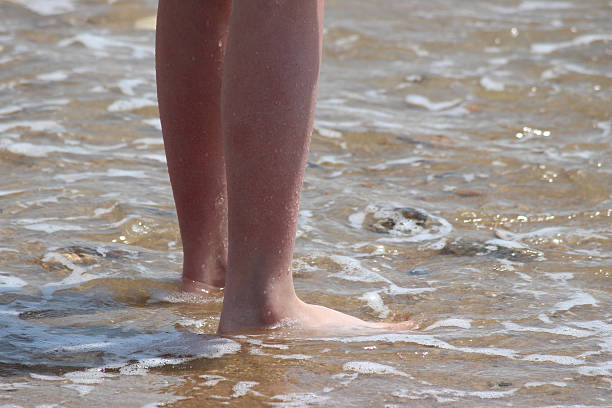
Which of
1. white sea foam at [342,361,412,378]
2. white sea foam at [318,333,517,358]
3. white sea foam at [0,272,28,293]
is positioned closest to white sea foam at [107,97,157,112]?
white sea foam at [0,272,28,293]

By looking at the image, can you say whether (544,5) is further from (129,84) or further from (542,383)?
(542,383)

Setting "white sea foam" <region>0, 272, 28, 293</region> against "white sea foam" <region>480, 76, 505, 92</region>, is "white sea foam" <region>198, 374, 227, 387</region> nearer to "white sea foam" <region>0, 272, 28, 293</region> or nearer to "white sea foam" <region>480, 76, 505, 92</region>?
"white sea foam" <region>0, 272, 28, 293</region>

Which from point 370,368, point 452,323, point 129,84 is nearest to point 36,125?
point 129,84

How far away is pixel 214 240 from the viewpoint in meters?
2.31

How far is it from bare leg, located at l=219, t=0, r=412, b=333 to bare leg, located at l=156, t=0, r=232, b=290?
341 mm

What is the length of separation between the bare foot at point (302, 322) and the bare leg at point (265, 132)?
0.05 ft

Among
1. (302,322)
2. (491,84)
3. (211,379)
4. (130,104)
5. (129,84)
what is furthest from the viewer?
(491,84)

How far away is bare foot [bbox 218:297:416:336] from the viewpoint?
195 centimetres

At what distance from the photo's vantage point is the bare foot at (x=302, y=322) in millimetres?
1947

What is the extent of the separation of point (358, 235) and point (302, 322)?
0.94 m

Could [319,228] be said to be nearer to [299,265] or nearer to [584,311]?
[299,265]

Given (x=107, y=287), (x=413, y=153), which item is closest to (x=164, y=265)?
(x=107, y=287)

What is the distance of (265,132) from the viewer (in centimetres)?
185

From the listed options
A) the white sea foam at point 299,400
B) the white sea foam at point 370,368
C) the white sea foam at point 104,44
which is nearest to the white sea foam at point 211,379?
the white sea foam at point 299,400
